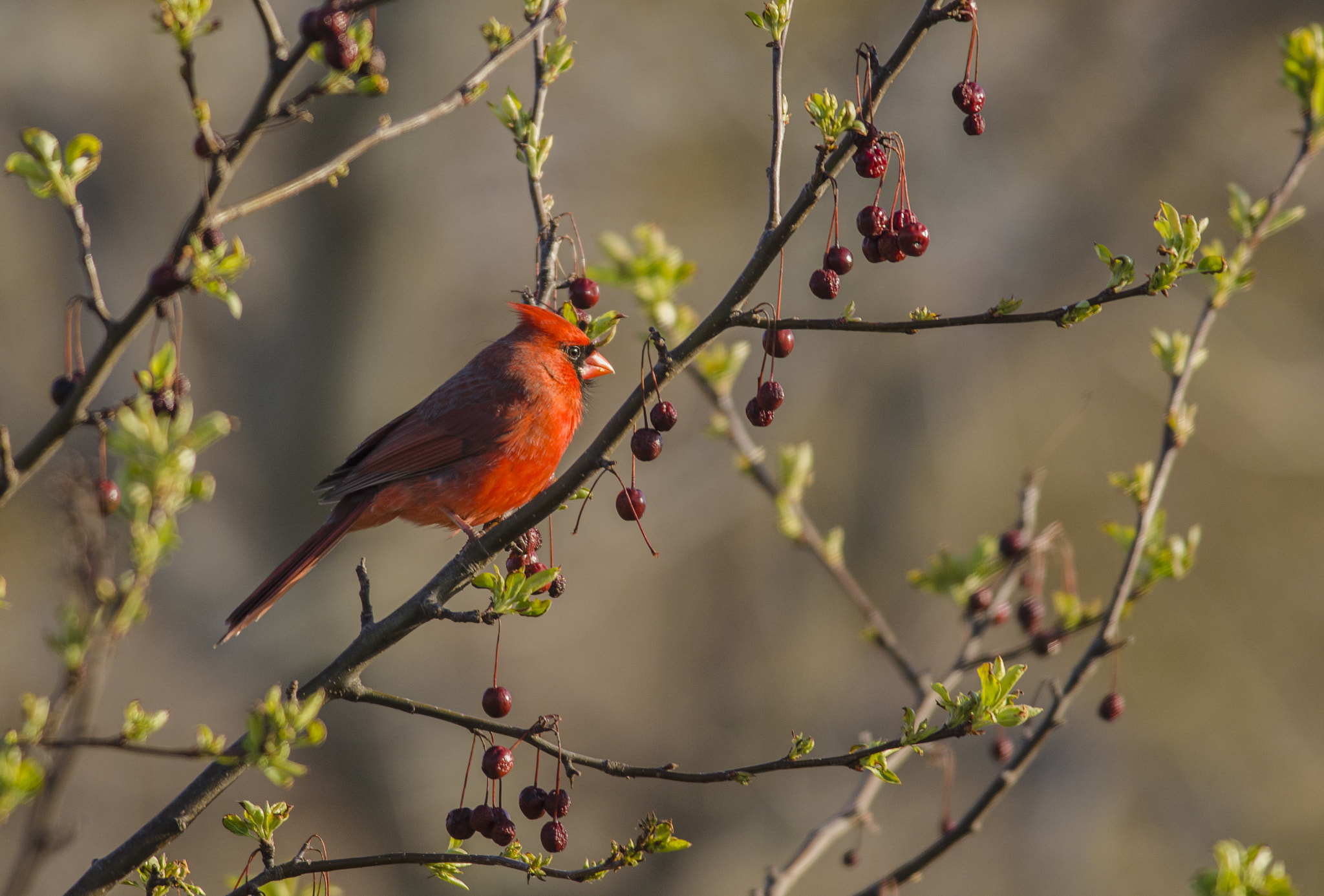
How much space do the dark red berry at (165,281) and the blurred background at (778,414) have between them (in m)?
6.81

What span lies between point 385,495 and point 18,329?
366 inches

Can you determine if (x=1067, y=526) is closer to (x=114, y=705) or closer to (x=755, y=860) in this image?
(x=755, y=860)

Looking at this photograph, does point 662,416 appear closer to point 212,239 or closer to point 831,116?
point 831,116

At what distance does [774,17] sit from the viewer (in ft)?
6.19

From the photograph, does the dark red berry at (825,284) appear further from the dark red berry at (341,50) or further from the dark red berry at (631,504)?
the dark red berry at (341,50)

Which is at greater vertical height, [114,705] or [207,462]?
[207,462]

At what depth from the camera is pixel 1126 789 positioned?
9859mm

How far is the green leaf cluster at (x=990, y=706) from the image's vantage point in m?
1.78

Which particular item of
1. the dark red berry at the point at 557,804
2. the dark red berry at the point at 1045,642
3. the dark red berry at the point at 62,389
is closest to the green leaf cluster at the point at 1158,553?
the dark red berry at the point at 1045,642

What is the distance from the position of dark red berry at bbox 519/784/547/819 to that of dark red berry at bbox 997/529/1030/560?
162 cm

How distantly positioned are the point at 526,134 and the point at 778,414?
323 inches

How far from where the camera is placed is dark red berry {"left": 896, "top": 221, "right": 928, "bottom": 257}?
6.57 feet

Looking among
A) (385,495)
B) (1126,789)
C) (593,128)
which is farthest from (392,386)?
(1126,789)

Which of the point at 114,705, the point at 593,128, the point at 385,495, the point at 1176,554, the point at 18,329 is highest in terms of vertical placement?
the point at 593,128
